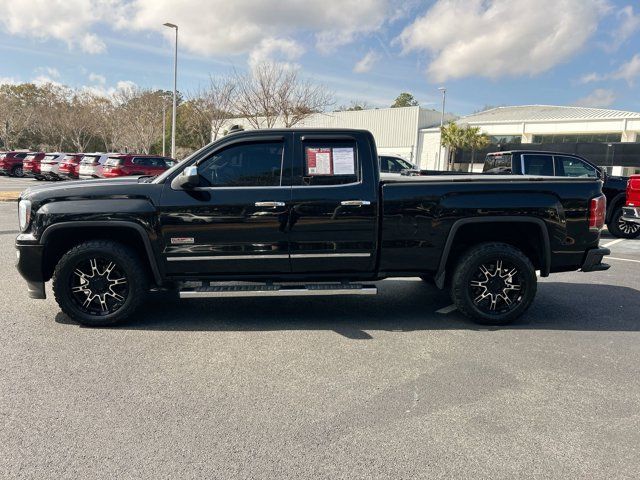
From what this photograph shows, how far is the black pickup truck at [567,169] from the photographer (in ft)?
36.6

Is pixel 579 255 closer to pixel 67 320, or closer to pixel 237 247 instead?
pixel 237 247

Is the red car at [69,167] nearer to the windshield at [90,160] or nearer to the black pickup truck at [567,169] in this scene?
the windshield at [90,160]

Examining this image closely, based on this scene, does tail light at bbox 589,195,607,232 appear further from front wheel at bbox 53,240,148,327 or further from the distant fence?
the distant fence

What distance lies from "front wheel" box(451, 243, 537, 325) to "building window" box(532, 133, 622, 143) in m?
45.4

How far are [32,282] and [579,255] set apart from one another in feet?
18.3

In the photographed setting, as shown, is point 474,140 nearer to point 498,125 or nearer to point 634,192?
point 498,125

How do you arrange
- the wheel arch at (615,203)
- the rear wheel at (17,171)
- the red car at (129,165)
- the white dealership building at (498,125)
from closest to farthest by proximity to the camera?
the wheel arch at (615,203)
the red car at (129,165)
the rear wheel at (17,171)
the white dealership building at (498,125)

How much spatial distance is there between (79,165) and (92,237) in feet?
70.4

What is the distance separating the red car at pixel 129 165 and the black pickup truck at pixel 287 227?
17689 mm

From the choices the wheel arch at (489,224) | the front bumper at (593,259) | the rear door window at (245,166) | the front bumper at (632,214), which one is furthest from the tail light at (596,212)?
the front bumper at (632,214)

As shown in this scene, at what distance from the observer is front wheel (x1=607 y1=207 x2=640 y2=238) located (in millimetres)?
11859

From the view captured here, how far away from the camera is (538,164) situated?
11.2 meters

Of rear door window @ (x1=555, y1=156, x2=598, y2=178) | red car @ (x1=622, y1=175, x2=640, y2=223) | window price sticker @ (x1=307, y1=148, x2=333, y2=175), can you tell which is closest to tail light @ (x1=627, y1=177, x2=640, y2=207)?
red car @ (x1=622, y1=175, x2=640, y2=223)

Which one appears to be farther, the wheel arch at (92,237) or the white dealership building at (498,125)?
the white dealership building at (498,125)
